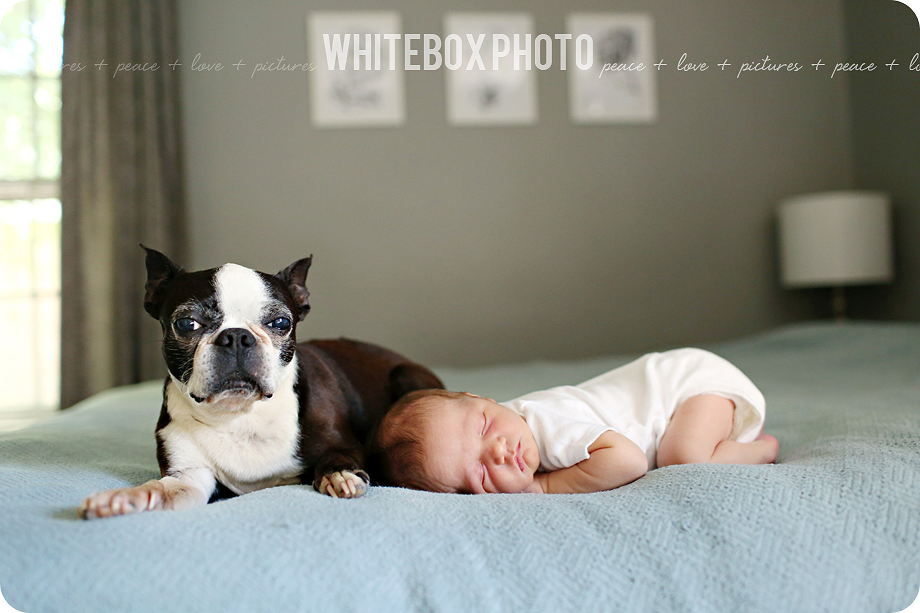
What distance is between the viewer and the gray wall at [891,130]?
132 inches

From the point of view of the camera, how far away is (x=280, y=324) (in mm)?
1025

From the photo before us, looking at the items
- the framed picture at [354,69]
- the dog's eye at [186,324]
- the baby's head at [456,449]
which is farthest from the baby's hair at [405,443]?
the framed picture at [354,69]

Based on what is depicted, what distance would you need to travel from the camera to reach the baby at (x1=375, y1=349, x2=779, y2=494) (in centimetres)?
106

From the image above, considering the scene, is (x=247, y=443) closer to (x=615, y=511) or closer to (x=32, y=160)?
(x=615, y=511)

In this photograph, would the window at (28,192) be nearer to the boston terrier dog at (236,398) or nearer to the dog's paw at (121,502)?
the boston terrier dog at (236,398)

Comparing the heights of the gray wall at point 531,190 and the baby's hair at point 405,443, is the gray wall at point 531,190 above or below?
above

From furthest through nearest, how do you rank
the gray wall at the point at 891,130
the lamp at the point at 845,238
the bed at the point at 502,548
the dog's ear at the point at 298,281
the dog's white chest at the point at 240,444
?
the gray wall at the point at 891,130, the lamp at the point at 845,238, the dog's ear at the point at 298,281, the dog's white chest at the point at 240,444, the bed at the point at 502,548

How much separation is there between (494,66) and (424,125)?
21.2 inches

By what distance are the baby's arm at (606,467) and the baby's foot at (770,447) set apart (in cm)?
30

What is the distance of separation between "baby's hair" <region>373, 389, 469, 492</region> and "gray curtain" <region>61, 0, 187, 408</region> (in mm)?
2687

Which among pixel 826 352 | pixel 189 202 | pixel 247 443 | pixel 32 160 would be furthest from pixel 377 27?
pixel 247 443

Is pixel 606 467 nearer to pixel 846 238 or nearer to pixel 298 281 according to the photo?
pixel 298 281

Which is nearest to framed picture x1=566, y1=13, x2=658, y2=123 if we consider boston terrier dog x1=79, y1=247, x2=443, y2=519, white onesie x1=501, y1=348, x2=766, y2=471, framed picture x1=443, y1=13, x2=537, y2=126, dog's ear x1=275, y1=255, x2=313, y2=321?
framed picture x1=443, y1=13, x2=537, y2=126

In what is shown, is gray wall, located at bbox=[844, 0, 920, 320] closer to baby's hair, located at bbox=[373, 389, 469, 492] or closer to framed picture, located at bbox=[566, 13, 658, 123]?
framed picture, located at bbox=[566, 13, 658, 123]
